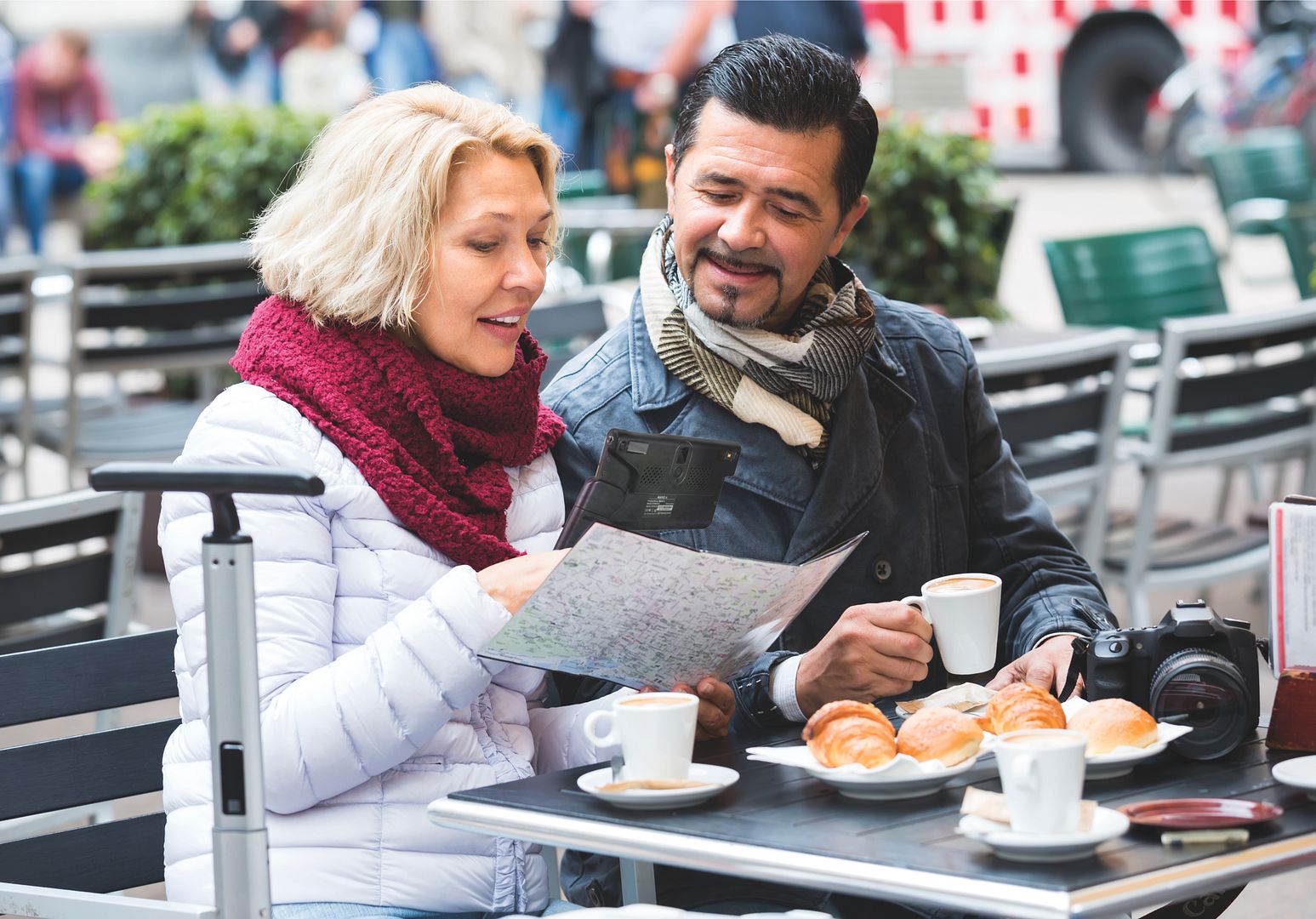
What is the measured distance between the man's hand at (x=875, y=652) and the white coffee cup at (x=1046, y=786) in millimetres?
472

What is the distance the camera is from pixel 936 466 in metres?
2.65

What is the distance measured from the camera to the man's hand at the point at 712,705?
2.10m

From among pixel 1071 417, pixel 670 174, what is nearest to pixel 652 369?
pixel 670 174

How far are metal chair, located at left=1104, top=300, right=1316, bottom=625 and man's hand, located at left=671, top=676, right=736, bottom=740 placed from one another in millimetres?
2071

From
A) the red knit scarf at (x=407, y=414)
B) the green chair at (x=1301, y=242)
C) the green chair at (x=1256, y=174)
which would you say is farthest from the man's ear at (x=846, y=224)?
the green chair at (x=1256, y=174)

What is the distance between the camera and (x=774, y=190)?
2529mm

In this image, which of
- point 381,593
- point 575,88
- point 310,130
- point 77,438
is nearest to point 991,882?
point 381,593

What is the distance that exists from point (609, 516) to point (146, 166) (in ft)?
18.6

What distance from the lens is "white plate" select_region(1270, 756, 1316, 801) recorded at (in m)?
1.75

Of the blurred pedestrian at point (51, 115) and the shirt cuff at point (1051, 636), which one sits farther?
the blurred pedestrian at point (51, 115)

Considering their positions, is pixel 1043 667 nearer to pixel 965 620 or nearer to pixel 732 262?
pixel 965 620

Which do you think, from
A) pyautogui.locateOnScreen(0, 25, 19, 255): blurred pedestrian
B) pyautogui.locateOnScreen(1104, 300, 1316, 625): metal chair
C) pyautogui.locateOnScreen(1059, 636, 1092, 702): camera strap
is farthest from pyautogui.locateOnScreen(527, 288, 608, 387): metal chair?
pyautogui.locateOnScreen(0, 25, 19, 255): blurred pedestrian

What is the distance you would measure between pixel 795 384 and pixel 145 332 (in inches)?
138

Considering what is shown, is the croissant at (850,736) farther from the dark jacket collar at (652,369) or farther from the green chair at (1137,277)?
the green chair at (1137,277)
